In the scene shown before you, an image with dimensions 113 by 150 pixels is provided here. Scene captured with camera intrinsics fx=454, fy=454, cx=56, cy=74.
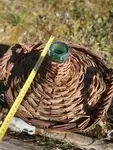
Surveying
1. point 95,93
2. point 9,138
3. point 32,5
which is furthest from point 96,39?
point 9,138

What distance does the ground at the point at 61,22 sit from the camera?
3182 mm

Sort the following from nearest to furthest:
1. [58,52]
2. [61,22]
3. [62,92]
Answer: [58,52], [62,92], [61,22]

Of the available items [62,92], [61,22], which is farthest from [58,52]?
[61,22]

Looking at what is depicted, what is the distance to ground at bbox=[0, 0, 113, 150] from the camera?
10.4 ft

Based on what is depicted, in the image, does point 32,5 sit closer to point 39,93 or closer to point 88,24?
point 88,24

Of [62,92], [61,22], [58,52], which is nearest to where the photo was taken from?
[58,52]

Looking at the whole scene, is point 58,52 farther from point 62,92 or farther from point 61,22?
point 61,22

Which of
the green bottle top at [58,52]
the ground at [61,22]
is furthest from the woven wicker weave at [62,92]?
the ground at [61,22]

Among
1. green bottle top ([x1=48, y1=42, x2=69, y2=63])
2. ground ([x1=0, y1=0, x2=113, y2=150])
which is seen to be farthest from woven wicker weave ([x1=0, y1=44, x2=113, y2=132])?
ground ([x1=0, y1=0, x2=113, y2=150])

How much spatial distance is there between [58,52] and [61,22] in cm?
119

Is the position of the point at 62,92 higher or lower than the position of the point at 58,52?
lower

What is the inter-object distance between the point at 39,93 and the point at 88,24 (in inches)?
44.4

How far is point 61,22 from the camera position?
3262 millimetres

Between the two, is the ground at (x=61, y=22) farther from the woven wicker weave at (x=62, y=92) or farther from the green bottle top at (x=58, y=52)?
the green bottle top at (x=58, y=52)
